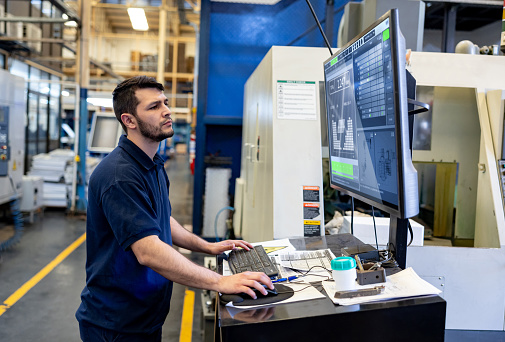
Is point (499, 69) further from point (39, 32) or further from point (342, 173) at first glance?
point (39, 32)

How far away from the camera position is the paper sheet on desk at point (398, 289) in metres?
1.29

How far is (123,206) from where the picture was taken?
1611mm

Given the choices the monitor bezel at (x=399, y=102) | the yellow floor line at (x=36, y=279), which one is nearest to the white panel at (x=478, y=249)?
the monitor bezel at (x=399, y=102)

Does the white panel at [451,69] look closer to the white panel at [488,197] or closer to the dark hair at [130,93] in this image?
the white panel at [488,197]

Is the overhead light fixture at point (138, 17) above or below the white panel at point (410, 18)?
above

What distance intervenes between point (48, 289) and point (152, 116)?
3.31m

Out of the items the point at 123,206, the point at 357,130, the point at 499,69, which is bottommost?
the point at 123,206

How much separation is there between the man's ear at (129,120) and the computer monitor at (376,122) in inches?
33.2

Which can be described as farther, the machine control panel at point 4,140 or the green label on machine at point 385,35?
the machine control panel at point 4,140

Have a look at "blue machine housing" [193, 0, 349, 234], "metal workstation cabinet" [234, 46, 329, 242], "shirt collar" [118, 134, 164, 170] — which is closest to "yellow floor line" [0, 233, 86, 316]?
"blue machine housing" [193, 0, 349, 234]

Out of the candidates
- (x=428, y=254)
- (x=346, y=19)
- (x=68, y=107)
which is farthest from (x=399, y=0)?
(x=68, y=107)

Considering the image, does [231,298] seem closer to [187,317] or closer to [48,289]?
[187,317]

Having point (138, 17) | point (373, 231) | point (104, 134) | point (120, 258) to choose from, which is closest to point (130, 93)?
point (120, 258)

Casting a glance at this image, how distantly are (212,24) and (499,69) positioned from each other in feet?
12.5
